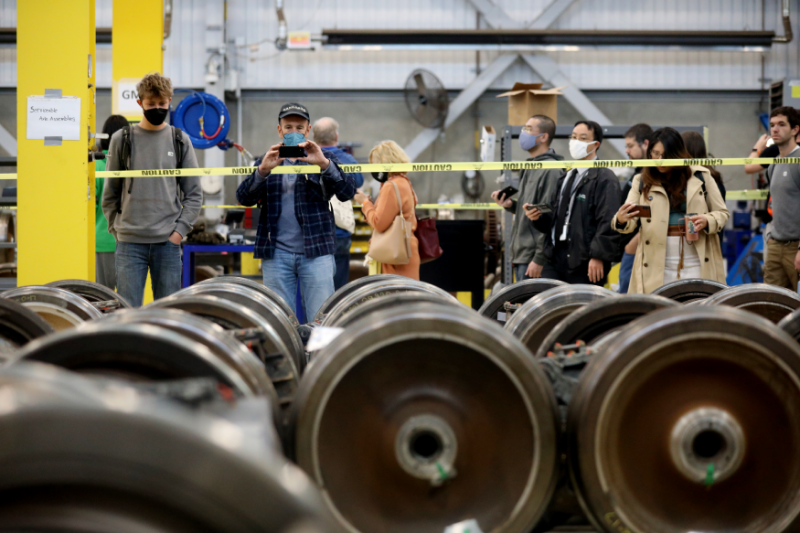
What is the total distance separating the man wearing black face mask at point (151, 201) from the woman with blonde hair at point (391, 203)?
1265 mm

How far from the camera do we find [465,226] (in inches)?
285

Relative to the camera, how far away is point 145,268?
13.8ft

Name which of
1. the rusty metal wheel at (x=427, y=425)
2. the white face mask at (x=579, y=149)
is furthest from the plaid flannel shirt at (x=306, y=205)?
the rusty metal wheel at (x=427, y=425)

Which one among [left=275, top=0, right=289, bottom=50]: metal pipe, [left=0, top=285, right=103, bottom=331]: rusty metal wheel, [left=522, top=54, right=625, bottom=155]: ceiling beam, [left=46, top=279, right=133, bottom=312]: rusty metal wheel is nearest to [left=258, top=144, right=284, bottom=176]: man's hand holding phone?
[left=46, top=279, right=133, bottom=312]: rusty metal wheel

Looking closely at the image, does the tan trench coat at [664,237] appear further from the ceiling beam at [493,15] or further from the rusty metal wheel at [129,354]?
the ceiling beam at [493,15]

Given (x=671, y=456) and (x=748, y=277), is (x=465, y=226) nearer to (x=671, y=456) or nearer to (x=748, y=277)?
(x=748, y=277)

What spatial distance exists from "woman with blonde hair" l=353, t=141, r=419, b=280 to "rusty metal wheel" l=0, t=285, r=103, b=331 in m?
2.39

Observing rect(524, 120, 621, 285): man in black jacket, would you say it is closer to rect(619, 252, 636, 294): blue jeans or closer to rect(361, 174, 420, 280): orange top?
rect(361, 174, 420, 280): orange top

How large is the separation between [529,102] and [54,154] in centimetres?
401

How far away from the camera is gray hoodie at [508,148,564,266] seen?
5070mm

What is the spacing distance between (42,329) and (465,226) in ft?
17.1

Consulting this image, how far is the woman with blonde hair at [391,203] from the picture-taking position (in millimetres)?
5090

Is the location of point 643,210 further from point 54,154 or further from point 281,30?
point 281,30

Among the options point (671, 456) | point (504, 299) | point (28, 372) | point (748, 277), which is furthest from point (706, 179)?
point (748, 277)
